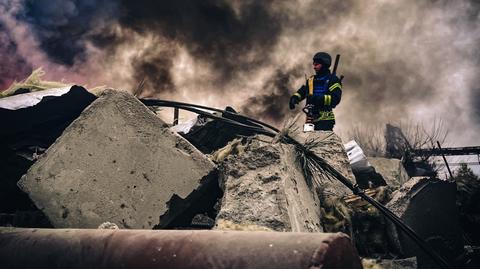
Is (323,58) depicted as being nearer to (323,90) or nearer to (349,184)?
(323,90)

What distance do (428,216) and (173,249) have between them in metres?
3.09

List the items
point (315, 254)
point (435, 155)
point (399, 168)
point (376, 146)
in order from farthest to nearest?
1. point (376, 146)
2. point (435, 155)
3. point (399, 168)
4. point (315, 254)

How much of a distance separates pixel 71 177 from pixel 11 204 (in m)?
0.83

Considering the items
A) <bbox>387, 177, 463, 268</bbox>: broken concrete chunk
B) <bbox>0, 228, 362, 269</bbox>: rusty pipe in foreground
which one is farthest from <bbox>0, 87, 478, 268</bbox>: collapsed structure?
<bbox>0, 228, 362, 269</bbox>: rusty pipe in foreground

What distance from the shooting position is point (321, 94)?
584 cm

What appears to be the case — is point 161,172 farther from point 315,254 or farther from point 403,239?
point 403,239

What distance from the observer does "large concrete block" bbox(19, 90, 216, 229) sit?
2.42m

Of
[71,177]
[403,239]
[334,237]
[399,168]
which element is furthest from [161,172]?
[399,168]

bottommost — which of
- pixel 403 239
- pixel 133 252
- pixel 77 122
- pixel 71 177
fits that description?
pixel 403 239

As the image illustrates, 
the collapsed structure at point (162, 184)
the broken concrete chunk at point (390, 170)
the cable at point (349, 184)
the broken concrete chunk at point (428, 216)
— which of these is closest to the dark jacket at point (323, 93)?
the broken concrete chunk at point (390, 170)

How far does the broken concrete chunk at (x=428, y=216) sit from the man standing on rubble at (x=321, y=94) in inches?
79.3

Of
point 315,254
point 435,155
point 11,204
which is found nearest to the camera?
point 315,254

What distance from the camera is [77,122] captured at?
2.56 m

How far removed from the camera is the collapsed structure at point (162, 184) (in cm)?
242
